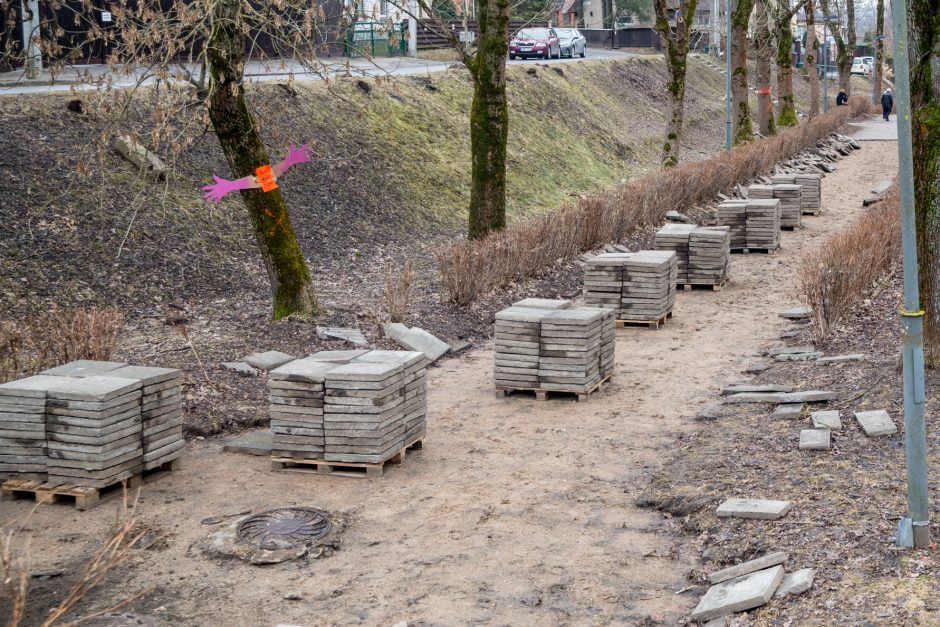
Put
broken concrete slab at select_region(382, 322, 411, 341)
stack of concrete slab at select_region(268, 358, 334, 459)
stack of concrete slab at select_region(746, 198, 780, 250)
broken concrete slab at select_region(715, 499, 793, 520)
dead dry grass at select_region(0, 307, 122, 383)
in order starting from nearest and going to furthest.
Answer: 1. broken concrete slab at select_region(715, 499, 793, 520)
2. stack of concrete slab at select_region(268, 358, 334, 459)
3. dead dry grass at select_region(0, 307, 122, 383)
4. broken concrete slab at select_region(382, 322, 411, 341)
5. stack of concrete slab at select_region(746, 198, 780, 250)

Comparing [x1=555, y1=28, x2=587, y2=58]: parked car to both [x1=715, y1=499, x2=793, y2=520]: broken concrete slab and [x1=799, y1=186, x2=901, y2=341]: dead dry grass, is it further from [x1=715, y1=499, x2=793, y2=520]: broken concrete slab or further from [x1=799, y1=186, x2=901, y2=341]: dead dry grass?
[x1=715, y1=499, x2=793, y2=520]: broken concrete slab

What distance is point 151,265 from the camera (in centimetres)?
1495

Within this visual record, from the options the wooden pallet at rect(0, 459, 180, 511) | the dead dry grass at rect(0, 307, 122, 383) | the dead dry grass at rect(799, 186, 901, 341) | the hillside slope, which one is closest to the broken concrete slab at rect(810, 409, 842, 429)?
the dead dry grass at rect(799, 186, 901, 341)

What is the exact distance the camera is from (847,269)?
12.5 m

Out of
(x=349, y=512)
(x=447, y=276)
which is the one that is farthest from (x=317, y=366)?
(x=447, y=276)

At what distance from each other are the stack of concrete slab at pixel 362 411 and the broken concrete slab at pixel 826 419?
3559mm

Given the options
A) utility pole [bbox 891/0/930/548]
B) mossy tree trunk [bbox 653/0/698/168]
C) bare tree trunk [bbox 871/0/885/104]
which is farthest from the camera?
bare tree trunk [bbox 871/0/885/104]

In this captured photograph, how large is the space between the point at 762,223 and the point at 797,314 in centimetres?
588

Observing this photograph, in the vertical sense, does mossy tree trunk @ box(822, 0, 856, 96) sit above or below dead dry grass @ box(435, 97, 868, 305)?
above

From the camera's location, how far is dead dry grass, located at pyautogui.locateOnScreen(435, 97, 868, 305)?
14547 millimetres

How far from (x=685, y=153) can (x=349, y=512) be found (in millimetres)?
32329

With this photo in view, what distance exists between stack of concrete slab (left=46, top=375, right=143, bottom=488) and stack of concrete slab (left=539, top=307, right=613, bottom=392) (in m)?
4.35

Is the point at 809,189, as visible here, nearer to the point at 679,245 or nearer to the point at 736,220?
the point at 736,220

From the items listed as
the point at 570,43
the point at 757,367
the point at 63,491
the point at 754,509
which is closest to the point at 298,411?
the point at 63,491
